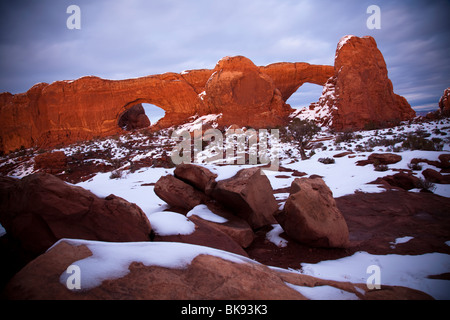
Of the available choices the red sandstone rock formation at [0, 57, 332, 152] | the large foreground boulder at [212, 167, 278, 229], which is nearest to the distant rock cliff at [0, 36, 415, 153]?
the red sandstone rock formation at [0, 57, 332, 152]

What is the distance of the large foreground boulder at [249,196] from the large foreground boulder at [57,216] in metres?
1.90

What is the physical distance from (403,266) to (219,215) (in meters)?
3.10

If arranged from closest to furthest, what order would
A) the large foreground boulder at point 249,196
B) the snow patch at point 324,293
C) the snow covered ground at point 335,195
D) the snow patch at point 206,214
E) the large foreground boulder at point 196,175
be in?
the snow patch at point 324,293, the snow covered ground at point 335,195, the snow patch at point 206,214, the large foreground boulder at point 249,196, the large foreground boulder at point 196,175

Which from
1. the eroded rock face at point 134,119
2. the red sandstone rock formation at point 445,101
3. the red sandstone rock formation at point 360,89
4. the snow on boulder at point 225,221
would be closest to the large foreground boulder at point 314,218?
the snow on boulder at point 225,221

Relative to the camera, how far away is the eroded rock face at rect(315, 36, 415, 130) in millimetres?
17328

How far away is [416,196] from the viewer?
17.8ft

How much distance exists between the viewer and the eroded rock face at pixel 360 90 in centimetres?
1733

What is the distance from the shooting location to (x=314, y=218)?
3826mm

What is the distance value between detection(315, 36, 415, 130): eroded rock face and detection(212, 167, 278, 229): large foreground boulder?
15516 millimetres

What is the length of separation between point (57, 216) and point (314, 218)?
393 cm

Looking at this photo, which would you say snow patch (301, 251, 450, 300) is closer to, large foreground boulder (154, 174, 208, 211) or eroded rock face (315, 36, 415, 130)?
large foreground boulder (154, 174, 208, 211)

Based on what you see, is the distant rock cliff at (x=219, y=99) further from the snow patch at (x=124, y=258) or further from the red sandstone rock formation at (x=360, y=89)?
the snow patch at (x=124, y=258)

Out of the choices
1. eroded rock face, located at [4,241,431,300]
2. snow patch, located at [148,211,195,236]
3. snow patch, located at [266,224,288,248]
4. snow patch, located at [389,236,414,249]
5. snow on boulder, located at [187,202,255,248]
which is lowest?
snow patch, located at [266,224,288,248]

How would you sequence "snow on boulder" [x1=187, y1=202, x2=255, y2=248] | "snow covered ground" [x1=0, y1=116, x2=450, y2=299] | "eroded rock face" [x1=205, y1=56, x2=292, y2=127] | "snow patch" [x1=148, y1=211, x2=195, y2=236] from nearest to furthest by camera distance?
"snow covered ground" [x1=0, y1=116, x2=450, y2=299]
"snow patch" [x1=148, y1=211, x2=195, y2=236]
"snow on boulder" [x1=187, y1=202, x2=255, y2=248]
"eroded rock face" [x1=205, y1=56, x2=292, y2=127]
